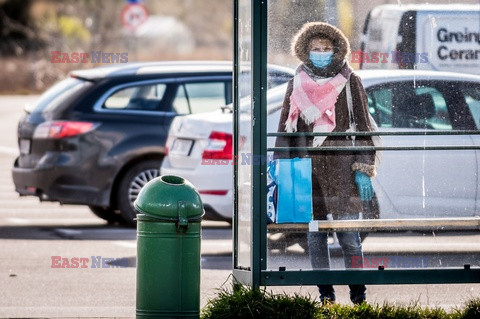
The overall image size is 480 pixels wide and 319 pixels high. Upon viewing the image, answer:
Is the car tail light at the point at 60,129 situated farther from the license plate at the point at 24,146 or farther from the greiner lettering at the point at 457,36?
the greiner lettering at the point at 457,36

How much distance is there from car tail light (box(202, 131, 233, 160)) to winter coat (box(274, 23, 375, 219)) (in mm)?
4464

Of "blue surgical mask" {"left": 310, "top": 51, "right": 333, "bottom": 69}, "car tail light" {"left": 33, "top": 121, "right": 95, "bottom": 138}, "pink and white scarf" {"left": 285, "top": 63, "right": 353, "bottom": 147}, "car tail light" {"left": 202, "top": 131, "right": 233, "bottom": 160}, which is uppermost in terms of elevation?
"car tail light" {"left": 33, "top": 121, "right": 95, "bottom": 138}

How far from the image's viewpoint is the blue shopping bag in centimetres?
722

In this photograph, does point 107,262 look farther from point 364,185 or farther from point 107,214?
point 364,185

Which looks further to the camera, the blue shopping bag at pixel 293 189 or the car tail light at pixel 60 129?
the car tail light at pixel 60 129

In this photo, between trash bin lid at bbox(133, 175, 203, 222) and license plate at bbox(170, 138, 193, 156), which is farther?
license plate at bbox(170, 138, 193, 156)

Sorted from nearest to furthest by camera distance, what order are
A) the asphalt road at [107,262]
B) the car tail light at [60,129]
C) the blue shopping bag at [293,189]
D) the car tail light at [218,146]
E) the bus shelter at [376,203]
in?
the bus shelter at [376,203] < the blue shopping bag at [293,189] < the asphalt road at [107,262] < the car tail light at [218,146] < the car tail light at [60,129]

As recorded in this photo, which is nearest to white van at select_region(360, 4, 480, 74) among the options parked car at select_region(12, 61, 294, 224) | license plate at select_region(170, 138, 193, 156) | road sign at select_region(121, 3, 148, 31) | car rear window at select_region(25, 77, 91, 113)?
license plate at select_region(170, 138, 193, 156)

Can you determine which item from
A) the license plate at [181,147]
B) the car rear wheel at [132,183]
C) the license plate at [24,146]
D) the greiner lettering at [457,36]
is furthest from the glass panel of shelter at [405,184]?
the license plate at [24,146]

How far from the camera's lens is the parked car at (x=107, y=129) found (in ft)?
41.9

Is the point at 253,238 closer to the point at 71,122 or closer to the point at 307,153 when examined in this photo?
the point at 307,153

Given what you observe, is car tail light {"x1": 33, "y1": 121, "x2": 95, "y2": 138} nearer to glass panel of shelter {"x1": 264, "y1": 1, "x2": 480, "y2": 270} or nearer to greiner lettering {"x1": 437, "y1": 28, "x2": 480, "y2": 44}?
glass panel of shelter {"x1": 264, "y1": 1, "x2": 480, "y2": 270}

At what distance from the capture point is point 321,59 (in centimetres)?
729

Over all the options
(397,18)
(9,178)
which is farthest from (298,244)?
(9,178)
